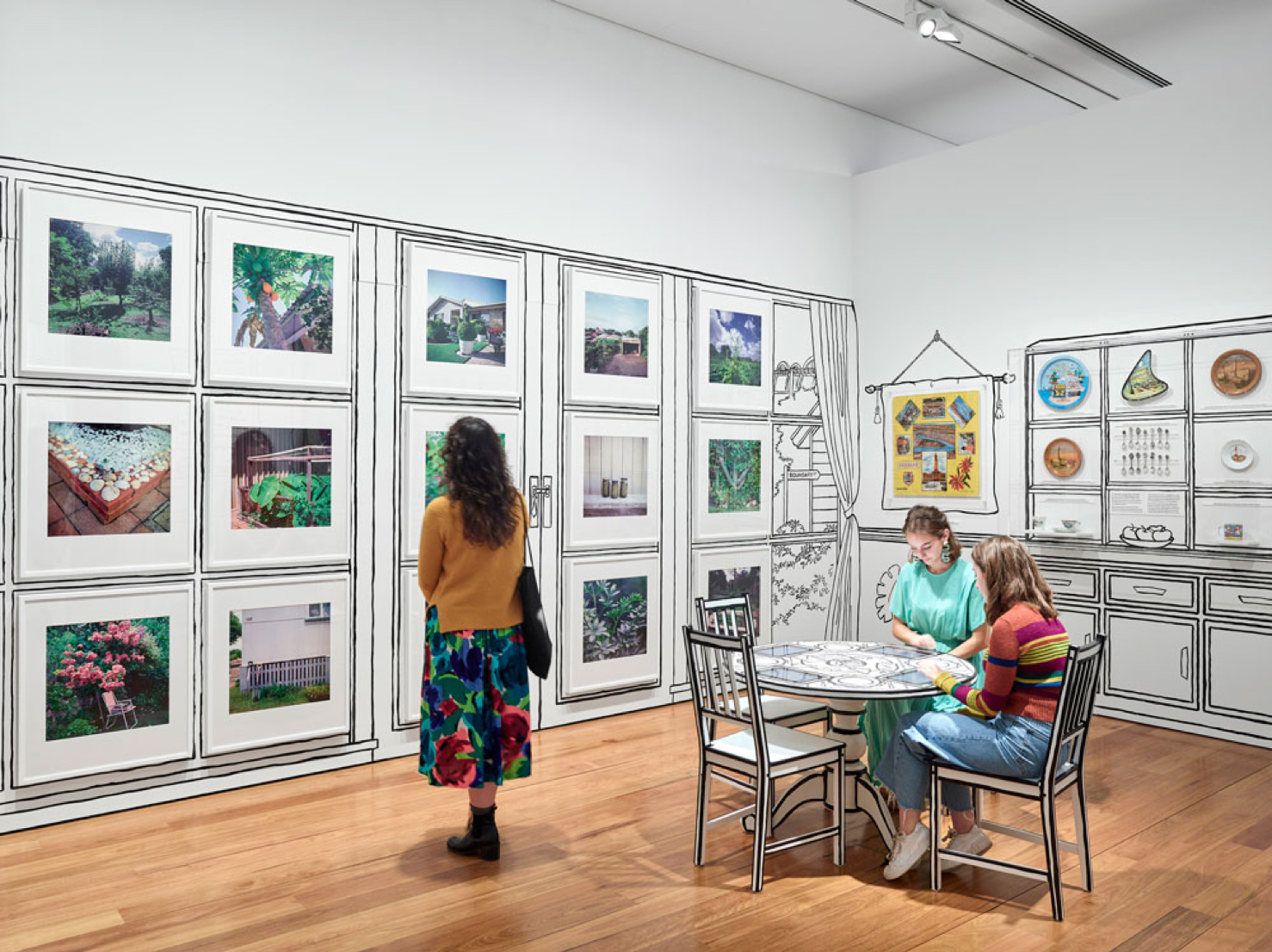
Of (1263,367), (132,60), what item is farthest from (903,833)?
(132,60)

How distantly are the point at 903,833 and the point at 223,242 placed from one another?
3948 mm

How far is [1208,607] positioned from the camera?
17.8ft

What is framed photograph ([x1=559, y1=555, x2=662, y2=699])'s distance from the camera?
570cm

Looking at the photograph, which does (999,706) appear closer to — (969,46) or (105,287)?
(105,287)

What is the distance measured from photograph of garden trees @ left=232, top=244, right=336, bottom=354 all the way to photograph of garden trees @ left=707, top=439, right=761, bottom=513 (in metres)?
2.73

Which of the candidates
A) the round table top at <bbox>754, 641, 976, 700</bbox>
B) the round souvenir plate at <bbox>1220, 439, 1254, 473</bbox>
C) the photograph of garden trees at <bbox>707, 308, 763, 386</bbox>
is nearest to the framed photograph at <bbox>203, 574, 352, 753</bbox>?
the round table top at <bbox>754, 641, 976, 700</bbox>

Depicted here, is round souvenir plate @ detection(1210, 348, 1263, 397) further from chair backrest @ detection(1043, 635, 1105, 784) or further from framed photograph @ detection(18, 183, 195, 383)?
framed photograph @ detection(18, 183, 195, 383)

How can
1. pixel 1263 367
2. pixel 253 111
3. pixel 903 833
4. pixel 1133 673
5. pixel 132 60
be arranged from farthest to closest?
pixel 1133 673 → pixel 1263 367 → pixel 253 111 → pixel 132 60 → pixel 903 833

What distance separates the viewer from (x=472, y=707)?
3623mm

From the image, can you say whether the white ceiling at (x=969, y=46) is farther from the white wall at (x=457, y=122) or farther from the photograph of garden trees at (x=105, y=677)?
the photograph of garden trees at (x=105, y=677)

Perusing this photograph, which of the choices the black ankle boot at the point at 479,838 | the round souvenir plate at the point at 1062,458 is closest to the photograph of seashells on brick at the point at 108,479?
the black ankle boot at the point at 479,838

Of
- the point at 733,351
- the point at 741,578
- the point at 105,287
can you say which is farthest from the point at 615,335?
the point at 105,287

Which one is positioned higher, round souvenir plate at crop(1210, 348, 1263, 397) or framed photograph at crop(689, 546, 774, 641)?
round souvenir plate at crop(1210, 348, 1263, 397)

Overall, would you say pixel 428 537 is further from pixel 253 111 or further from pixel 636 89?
pixel 636 89
